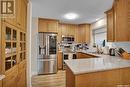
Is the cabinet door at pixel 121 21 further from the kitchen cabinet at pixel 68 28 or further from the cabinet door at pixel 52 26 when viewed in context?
the kitchen cabinet at pixel 68 28

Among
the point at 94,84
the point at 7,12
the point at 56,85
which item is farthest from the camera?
the point at 56,85

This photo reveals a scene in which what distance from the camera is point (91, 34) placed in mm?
6492

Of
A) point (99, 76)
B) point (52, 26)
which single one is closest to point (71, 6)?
point (52, 26)

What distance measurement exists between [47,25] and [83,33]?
2130 millimetres

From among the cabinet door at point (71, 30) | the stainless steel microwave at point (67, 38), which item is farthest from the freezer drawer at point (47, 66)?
the cabinet door at point (71, 30)

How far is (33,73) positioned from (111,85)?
3.67 meters

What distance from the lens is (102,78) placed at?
→ 1.97 metres

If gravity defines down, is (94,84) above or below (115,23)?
below

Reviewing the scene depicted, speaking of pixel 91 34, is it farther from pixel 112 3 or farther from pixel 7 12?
pixel 7 12

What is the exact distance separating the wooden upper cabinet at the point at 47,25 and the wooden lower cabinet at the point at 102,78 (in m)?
3.62

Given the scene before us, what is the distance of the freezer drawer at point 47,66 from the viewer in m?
5.13

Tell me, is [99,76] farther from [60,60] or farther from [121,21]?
[60,60]

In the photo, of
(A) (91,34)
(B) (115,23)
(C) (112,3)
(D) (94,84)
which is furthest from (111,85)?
(A) (91,34)

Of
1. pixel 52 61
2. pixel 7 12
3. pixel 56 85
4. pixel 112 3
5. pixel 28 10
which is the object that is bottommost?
pixel 56 85
